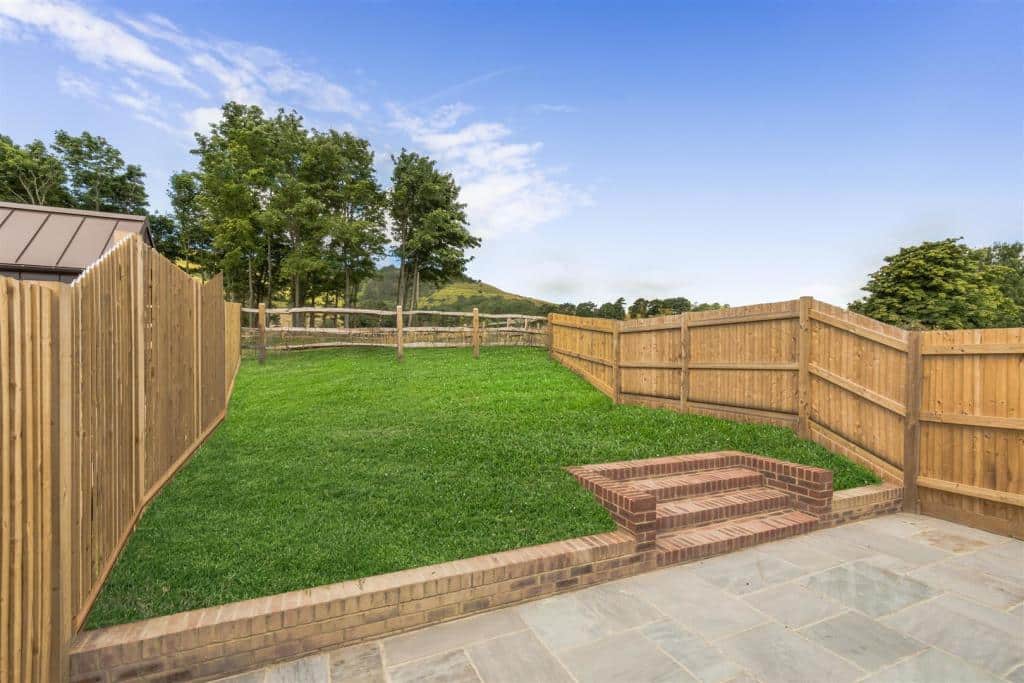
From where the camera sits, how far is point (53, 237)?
567 centimetres

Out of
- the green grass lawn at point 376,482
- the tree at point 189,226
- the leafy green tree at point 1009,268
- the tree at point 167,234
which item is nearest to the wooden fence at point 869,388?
the green grass lawn at point 376,482

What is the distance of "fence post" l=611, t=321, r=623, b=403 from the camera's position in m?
8.17

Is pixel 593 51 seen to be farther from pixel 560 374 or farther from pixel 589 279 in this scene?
pixel 589 279

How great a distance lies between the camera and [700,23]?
9.24m

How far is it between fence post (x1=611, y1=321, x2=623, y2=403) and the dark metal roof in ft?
23.3

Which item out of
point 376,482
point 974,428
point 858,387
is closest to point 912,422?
point 974,428

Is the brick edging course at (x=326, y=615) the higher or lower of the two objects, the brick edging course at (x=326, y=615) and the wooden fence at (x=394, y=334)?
the lower

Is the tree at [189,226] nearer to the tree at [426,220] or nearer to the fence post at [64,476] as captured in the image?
the tree at [426,220]

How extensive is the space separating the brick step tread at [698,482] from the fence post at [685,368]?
2.39m

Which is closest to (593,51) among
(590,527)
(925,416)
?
(925,416)

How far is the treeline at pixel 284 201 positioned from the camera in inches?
875

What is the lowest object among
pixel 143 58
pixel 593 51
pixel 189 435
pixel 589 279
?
pixel 189 435

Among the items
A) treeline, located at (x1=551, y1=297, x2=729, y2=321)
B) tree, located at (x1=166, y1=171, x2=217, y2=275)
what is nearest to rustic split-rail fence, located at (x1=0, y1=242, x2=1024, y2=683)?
treeline, located at (x1=551, y1=297, x2=729, y2=321)

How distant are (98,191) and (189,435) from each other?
3255cm
